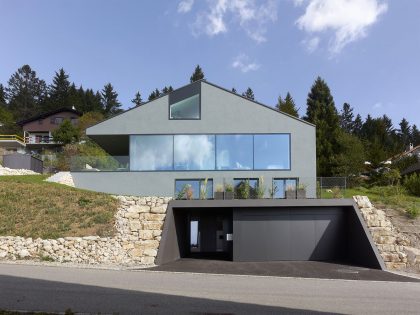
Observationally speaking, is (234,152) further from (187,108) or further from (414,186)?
(414,186)

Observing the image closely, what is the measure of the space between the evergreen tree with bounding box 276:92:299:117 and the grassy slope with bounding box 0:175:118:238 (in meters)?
37.7

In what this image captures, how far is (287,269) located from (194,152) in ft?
33.4

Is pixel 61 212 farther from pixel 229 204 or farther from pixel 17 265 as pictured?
pixel 229 204

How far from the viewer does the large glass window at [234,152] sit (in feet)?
78.2

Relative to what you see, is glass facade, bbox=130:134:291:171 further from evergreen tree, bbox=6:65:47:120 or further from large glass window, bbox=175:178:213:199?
evergreen tree, bbox=6:65:47:120

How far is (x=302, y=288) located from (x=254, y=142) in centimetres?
1363

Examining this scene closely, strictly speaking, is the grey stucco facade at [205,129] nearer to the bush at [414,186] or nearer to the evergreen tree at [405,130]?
the bush at [414,186]

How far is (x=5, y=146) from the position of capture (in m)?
49.5

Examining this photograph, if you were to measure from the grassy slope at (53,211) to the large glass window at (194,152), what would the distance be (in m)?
5.49

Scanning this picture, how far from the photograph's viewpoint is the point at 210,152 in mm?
24000

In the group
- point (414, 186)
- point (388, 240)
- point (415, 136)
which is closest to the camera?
point (388, 240)

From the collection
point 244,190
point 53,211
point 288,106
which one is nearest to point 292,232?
point 244,190

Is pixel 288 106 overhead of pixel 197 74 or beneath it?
beneath

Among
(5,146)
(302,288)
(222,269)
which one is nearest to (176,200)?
(222,269)
